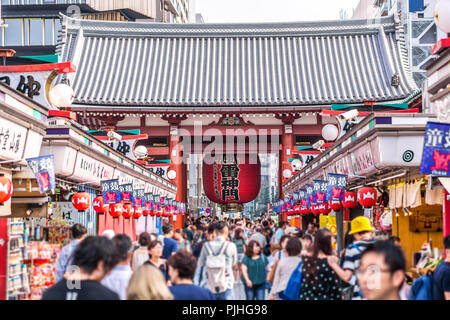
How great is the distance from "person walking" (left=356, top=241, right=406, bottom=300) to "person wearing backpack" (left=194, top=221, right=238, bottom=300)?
13.8 ft

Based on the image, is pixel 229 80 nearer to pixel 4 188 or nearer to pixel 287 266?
pixel 4 188

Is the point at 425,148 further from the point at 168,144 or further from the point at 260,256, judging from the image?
the point at 168,144

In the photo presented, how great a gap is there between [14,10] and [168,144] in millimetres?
24599

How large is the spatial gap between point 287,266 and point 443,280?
2483mm

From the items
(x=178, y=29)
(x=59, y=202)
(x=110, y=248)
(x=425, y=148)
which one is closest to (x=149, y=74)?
(x=178, y=29)

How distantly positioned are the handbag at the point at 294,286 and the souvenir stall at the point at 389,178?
169 inches

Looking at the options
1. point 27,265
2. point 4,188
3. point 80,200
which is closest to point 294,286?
point 4,188

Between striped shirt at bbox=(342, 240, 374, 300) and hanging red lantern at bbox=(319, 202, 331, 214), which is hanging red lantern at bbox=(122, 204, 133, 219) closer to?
hanging red lantern at bbox=(319, 202, 331, 214)

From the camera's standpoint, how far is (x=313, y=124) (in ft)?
105

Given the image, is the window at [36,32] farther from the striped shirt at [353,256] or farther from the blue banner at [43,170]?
the striped shirt at [353,256]

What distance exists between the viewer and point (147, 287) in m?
5.03

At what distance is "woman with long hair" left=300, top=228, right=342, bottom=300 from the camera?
740cm

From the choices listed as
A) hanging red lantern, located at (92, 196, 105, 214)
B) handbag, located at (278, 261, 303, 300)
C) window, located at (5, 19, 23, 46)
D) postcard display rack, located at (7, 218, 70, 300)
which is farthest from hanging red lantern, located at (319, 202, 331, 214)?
window, located at (5, 19, 23, 46)
